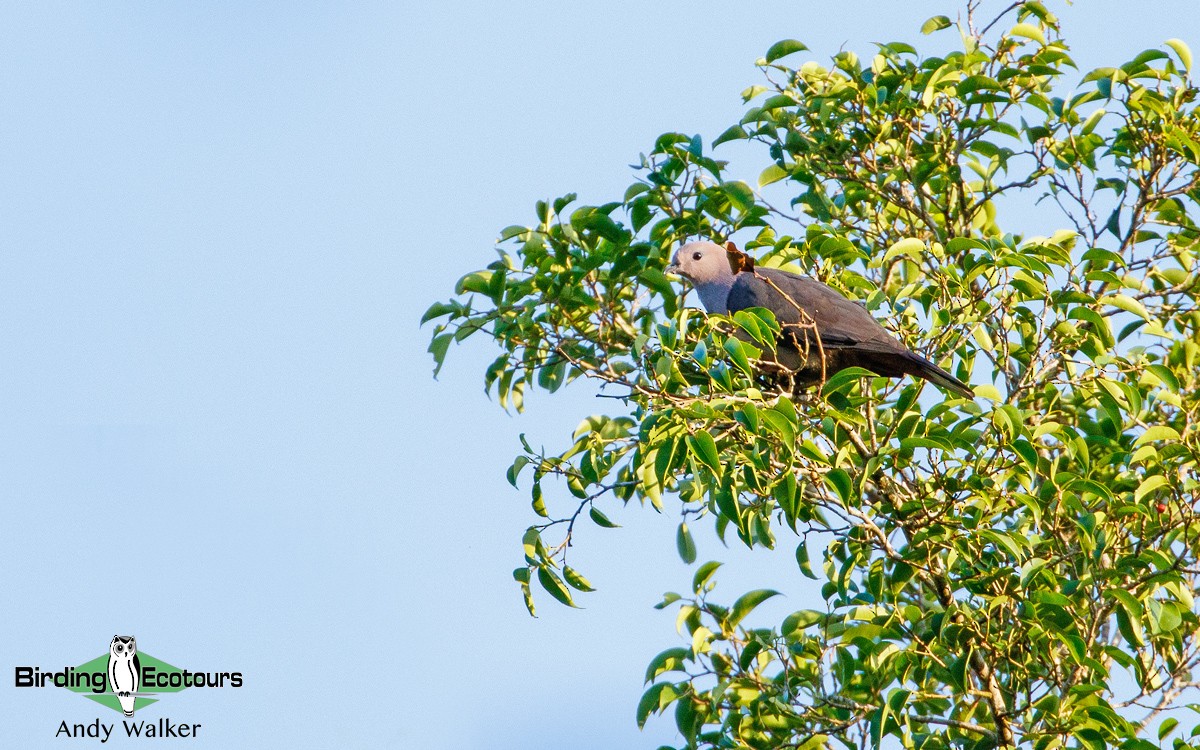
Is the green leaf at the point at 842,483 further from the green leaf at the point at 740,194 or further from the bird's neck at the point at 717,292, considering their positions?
the bird's neck at the point at 717,292

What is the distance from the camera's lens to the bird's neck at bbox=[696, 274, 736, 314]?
6176mm

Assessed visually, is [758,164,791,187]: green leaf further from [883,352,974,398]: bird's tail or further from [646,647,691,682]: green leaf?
[646,647,691,682]: green leaf

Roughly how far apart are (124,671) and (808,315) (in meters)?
3.82

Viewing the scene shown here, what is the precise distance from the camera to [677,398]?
404 centimetres

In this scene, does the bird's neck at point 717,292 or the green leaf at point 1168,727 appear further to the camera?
the bird's neck at point 717,292

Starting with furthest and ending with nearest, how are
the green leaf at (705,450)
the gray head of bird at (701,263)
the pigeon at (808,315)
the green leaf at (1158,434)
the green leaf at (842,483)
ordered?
1. the gray head of bird at (701,263)
2. the pigeon at (808,315)
3. the green leaf at (1158,434)
4. the green leaf at (842,483)
5. the green leaf at (705,450)

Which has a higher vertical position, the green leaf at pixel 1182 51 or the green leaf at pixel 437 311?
the green leaf at pixel 1182 51

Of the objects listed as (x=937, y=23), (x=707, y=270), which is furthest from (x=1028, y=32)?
(x=707, y=270)

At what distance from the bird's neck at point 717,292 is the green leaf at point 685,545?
1509 mm

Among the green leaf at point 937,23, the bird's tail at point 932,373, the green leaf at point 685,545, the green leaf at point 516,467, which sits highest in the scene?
the green leaf at point 937,23

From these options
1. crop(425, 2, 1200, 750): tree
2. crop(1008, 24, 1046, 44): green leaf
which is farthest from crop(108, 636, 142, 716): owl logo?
crop(1008, 24, 1046, 44): green leaf

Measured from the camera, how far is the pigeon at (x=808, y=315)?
513 centimetres

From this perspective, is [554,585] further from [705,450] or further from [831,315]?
[831,315]

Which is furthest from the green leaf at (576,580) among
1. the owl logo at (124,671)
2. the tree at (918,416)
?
the owl logo at (124,671)
